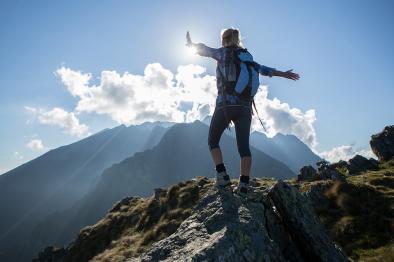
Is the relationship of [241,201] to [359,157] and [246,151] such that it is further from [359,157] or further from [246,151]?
[359,157]

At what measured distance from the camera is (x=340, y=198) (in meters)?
24.2

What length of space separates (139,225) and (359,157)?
1196 inches

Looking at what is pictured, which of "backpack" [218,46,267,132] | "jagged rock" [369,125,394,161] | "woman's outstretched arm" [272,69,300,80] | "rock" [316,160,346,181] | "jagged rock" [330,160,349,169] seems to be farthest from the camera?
"jagged rock" [369,125,394,161]

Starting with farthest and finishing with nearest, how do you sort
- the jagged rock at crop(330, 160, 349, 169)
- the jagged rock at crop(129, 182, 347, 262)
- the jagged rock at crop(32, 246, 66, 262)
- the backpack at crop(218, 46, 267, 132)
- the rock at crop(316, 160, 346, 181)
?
the jagged rock at crop(330, 160, 349, 169) < the jagged rock at crop(32, 246, 66, 262) < the rock at crop(316, 160, 346, 181) < the backpack at crop(218, 46, 267, 132) < the jagged rock at crop(129, 182, 347, 262)

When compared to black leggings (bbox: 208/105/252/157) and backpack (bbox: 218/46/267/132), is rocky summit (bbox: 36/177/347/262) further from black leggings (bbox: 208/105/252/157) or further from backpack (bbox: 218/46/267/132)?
backpack (bbox: 218/46/267/132)

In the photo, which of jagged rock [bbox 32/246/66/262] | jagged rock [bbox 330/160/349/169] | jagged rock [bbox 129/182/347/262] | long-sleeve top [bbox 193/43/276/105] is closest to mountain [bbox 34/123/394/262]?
jagged rock [bbox 129/182/347/262]

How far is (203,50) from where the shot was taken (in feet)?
32.7

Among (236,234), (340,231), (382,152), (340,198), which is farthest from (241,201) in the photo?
(382,152)

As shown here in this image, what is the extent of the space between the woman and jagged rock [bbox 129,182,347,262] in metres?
0.59

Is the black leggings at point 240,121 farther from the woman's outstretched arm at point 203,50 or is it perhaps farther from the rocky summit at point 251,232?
the woman's outstretched arm at point 203,50

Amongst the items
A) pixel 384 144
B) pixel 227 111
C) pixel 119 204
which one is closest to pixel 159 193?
pixel 119 204

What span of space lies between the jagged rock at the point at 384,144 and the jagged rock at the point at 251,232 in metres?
50.0

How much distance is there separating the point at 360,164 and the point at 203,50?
40959 millimetres

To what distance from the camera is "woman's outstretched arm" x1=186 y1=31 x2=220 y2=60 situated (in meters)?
9.77
